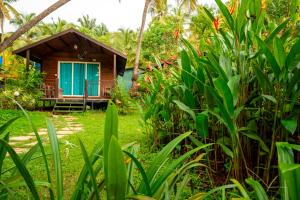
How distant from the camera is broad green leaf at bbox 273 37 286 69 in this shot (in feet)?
4.91

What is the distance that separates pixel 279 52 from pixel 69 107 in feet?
37.3

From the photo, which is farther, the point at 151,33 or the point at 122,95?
the point at 151,33

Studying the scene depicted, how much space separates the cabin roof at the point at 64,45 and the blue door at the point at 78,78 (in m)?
0.85

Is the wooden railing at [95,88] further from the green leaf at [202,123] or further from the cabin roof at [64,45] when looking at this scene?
the green leaf at [202,123]

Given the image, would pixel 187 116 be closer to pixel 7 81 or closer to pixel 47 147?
pixel 47 147

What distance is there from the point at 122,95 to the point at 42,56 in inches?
203

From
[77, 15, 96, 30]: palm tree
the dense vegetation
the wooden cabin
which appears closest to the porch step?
the wooden cabin

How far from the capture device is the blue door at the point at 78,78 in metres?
14.5

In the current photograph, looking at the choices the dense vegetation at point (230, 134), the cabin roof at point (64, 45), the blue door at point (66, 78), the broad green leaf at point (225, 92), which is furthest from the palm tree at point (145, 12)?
the broad green leaf at point (225, 92)

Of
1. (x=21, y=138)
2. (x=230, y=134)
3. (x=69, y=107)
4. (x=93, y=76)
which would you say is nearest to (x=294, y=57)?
(x=230, y=134)

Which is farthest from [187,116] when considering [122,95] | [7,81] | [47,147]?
[7,81]

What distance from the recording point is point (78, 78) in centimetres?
1453

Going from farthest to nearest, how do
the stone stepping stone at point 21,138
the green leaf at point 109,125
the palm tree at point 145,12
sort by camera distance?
the palm tree at point 145,12 < the stone stepping stone at point 21,138 < the green leaf at point 109,125

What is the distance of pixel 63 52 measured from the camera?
1452cm
